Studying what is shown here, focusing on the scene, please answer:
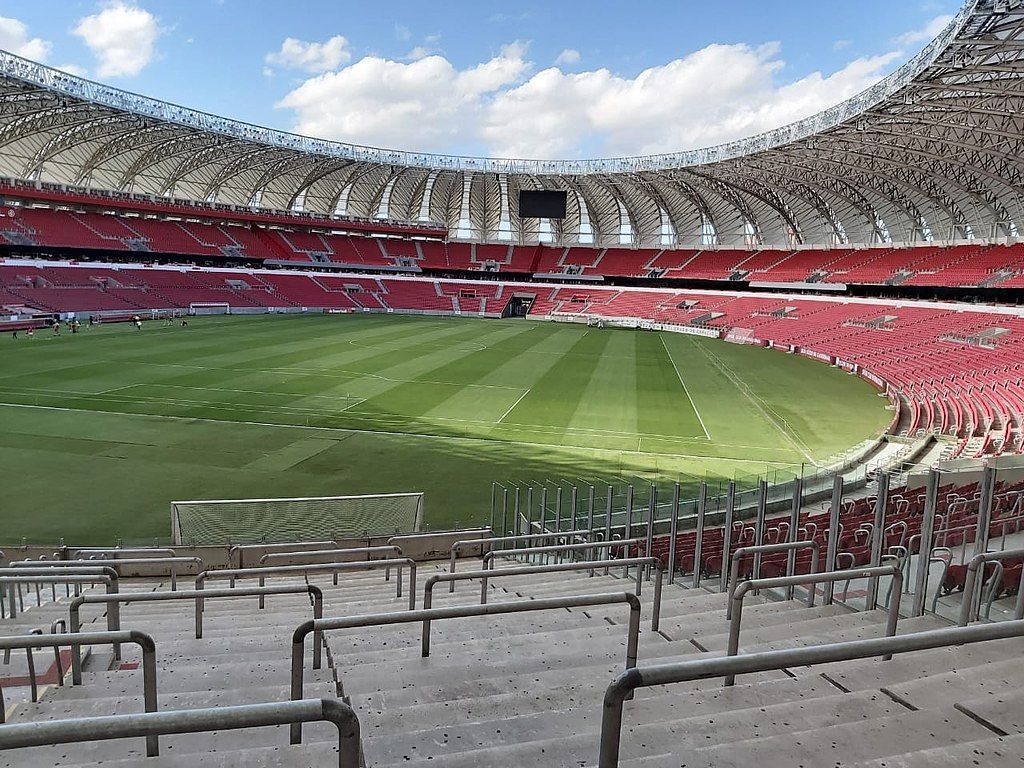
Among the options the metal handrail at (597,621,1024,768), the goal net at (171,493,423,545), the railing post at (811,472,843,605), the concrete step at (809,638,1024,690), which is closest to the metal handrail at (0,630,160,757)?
the metal handrail at (597,621,1024,768)

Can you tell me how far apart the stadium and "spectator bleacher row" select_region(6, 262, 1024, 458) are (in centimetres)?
41

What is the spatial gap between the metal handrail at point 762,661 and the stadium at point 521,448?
0.06 feet

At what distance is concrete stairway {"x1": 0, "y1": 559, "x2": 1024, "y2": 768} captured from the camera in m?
3.39

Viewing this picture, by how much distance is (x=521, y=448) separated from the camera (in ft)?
74.0

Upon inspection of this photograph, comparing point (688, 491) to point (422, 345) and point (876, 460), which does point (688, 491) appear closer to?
point (876, 460)

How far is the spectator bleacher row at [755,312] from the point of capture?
26.7 m

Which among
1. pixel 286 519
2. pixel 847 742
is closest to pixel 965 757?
pixel 847 742

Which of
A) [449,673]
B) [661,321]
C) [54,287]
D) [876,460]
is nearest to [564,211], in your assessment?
[661,321]

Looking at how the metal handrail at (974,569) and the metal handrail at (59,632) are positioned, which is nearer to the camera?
the metal handrail at (974,569)

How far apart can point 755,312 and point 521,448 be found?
5328 cm

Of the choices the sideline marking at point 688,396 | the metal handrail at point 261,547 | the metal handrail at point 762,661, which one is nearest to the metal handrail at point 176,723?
the metal handrail at point 762,661

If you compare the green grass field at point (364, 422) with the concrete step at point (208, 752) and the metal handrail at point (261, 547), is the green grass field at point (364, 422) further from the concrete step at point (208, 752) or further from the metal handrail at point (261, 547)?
the concrete step at point (208, 752)

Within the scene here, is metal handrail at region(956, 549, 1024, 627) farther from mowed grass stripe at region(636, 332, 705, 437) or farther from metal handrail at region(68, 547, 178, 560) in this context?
mowed grass stripe at region(636, 332, 705, 437)

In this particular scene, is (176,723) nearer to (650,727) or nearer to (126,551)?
(650,727)
